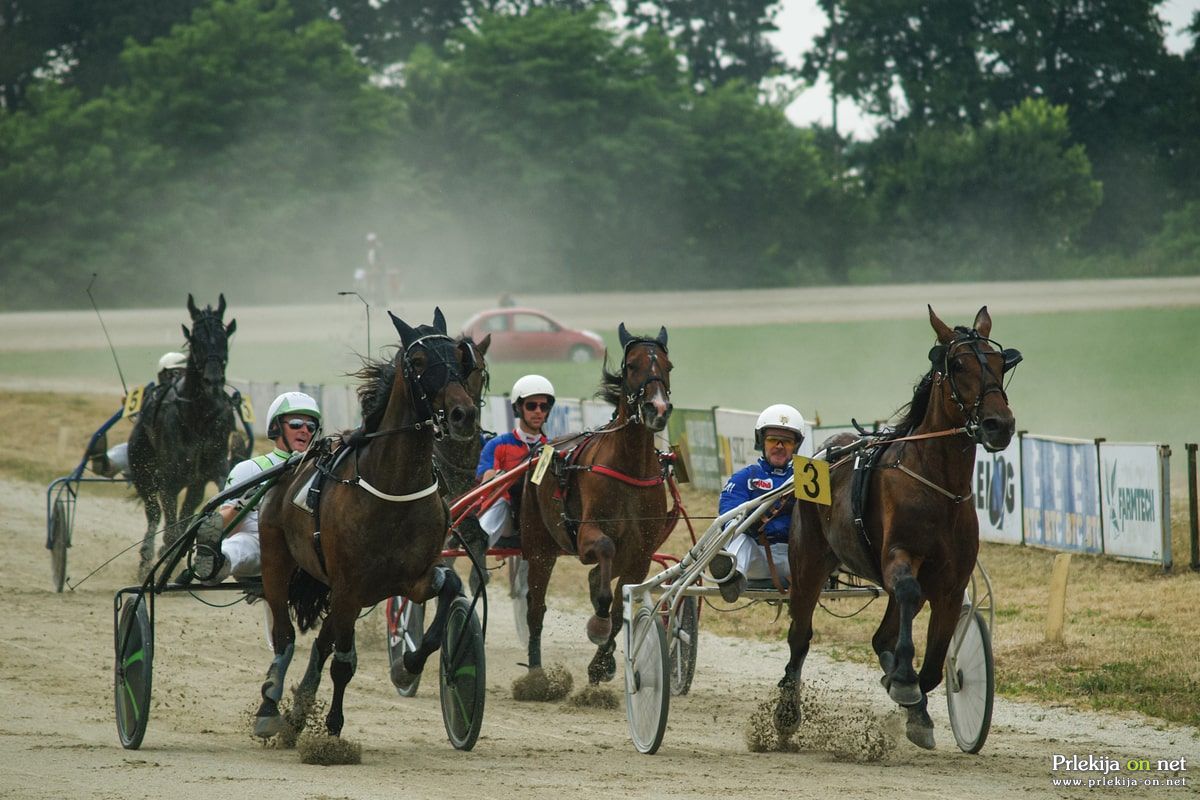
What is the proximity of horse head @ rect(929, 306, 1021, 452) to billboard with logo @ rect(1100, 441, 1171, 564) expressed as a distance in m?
5.26

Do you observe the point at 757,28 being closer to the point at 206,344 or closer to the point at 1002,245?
the point at 1002,245

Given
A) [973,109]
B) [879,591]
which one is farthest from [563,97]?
[879,591]

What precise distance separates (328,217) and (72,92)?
765 centimetres

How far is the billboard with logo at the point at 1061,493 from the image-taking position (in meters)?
12.4

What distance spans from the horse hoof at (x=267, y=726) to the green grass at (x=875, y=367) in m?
13.9

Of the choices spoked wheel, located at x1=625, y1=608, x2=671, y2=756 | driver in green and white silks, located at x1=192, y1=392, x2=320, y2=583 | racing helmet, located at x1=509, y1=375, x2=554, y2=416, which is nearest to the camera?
spoked wheel, located at x1=625, y1=608, x2=671, y2=756

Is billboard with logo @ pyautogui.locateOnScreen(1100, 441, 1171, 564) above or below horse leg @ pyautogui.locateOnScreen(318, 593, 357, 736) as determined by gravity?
above

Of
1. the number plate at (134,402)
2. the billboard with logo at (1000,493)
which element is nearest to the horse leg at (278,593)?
the number plate at (134,402)

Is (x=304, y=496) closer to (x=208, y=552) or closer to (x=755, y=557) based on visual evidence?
(x=208, y=552)

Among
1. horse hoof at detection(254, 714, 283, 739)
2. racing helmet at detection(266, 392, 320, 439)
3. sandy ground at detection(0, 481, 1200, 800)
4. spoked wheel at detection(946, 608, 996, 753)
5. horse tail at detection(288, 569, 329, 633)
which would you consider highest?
racing helmet at detection(266, 392, 320, 439)

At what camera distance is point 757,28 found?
57.8 m

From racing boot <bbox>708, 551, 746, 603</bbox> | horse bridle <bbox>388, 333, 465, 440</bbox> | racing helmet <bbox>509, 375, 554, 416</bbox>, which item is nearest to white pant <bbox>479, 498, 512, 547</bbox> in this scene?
racing helmet <bbox>509, 375, 554, 416</bbox>

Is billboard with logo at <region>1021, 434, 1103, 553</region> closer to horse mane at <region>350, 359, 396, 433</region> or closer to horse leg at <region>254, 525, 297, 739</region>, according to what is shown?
horse mane at <region>350, 359, 396, 433</region>

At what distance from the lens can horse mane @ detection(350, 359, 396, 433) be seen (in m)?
7.14
